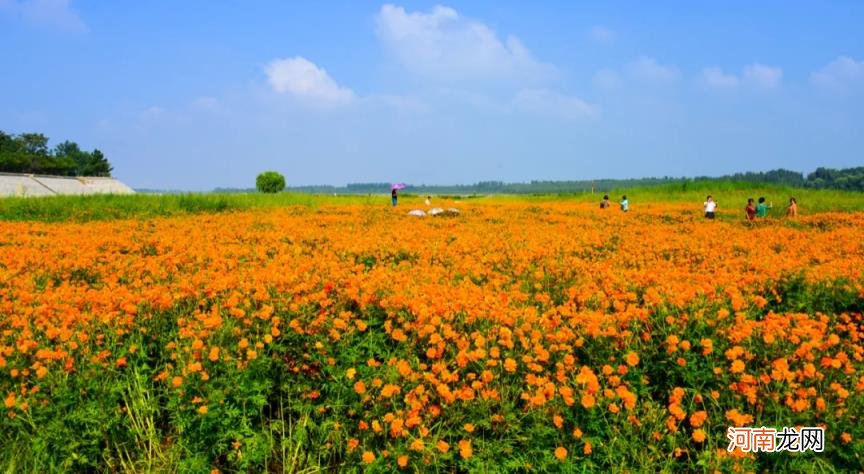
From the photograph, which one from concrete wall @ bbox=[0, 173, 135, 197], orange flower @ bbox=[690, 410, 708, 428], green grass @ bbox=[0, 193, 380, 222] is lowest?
orange flower @ bbox=[690, 410, 708, 428]

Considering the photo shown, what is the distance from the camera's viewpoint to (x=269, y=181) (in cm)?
7750

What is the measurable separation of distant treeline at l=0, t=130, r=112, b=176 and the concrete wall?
23.6 meters

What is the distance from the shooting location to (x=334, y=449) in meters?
3.59

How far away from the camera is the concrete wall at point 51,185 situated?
109ft

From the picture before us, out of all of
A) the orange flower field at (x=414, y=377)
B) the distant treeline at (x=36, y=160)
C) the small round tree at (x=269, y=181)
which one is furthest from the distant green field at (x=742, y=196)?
the distant treeline at (x=36, y=160)

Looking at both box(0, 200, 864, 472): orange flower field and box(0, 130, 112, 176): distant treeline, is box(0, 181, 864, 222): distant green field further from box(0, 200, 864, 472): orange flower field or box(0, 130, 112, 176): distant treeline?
box(0, 130, 112, 176): distant treeline

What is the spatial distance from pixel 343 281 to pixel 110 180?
169 ft

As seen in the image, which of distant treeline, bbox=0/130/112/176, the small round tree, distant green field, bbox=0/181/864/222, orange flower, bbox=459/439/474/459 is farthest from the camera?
the small round tree

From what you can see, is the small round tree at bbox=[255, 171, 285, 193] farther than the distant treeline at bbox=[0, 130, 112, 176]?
Yes

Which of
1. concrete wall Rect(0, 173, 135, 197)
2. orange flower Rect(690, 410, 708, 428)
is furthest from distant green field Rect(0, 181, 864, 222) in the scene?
orange flower Rect(690, 410, 708, 428)

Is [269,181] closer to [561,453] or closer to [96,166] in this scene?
[96,166]

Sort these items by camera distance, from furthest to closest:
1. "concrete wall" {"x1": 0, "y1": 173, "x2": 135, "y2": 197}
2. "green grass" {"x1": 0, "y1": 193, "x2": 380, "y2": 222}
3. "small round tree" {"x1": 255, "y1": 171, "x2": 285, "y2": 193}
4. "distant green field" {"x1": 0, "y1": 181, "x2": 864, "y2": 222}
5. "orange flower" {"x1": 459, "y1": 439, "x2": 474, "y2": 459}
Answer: "small round tree" {"x1": 255, "y1": 171, "x2": 285, "y2": 193} < "concrete wall" {"x1": 0, "y1": 173, "x2": 135, "y2": 197} < "distant green field" {"x1": 0, "y1": 181, "x2": 864, "y2": 222} < "green grass" {"x1": 0, "y1": 193, "x2": 380, "y2": 222} < "orange flower" {"x1": 459, "y1": 439, "x2": 474, "y2": 459}

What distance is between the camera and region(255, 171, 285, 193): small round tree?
7738 centimetres

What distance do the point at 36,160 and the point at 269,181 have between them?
93.6ft
